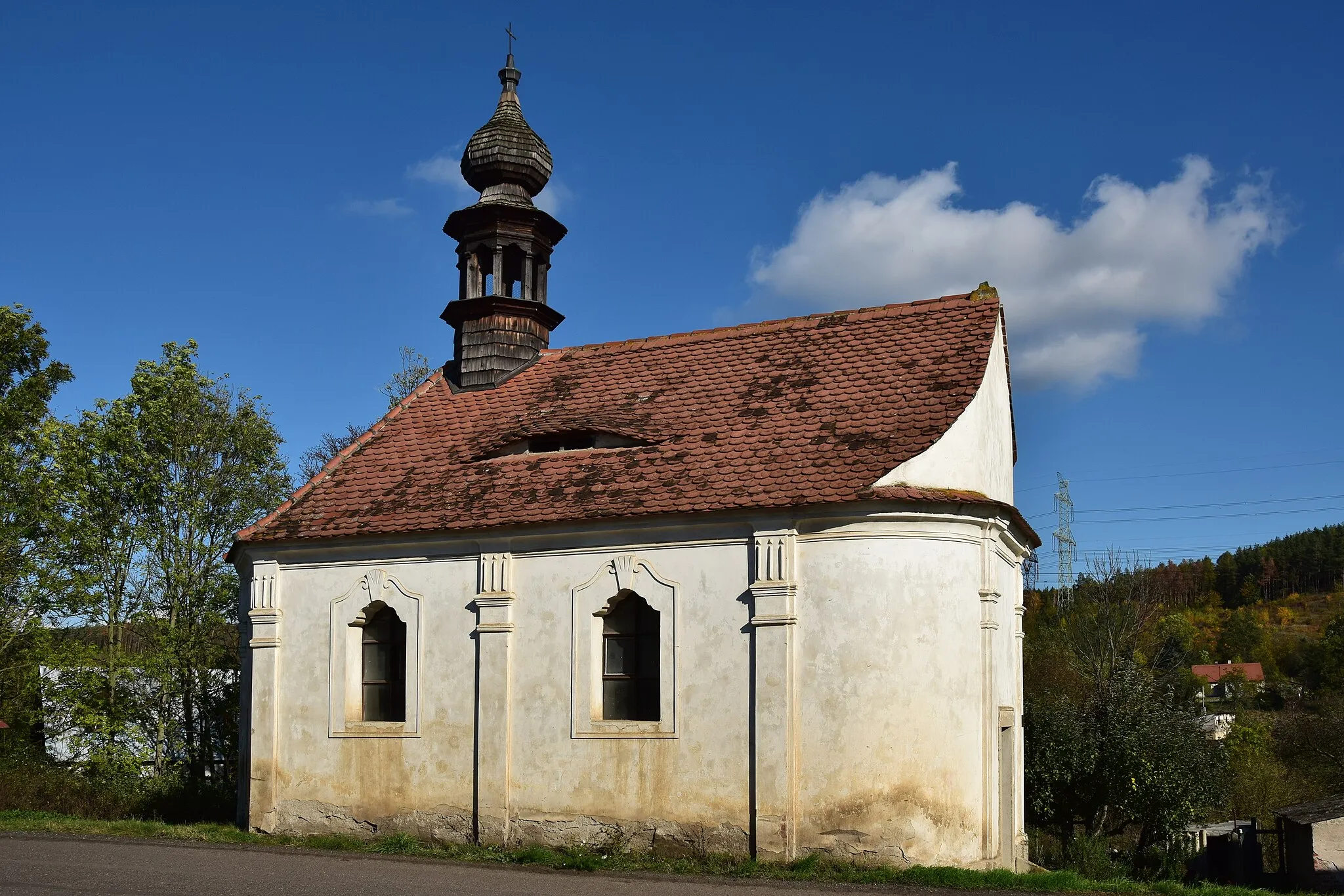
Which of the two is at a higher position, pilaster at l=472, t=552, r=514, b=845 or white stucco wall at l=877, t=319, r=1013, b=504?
white stucco wall at l=877, t=319, r=1013, b=504

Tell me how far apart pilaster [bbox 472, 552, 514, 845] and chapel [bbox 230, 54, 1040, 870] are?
0.12 feet

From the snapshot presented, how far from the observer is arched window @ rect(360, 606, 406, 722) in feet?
56.2

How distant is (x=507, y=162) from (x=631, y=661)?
1038cm

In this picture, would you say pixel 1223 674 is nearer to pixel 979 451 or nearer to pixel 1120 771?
pixel 1120 771

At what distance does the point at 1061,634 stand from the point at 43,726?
33602 mm

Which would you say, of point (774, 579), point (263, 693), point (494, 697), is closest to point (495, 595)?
point (494, 697)

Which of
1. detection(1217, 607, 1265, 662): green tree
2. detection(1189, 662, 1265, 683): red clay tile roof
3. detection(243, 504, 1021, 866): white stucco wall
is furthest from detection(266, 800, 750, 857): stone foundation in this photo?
detection(1217, 607, 1265, 662): green tree

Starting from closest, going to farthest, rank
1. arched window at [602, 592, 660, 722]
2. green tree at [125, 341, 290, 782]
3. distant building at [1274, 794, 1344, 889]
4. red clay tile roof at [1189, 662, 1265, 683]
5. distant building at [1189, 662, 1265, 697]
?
arched window at [602, 592, 660, 722] < distant building at [1274, 794, 1344, 889] < green tree at [125, 341, 290, 782] < distant building at [1189, 662, 1265, 697] < red clay tile roof at [1189, 662, 1265, 683]

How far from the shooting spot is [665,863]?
46.4ft

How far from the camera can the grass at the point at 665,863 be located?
42.1 feet

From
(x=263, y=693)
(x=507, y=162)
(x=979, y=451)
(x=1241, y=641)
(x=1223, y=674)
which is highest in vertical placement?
(x=507, y=162)

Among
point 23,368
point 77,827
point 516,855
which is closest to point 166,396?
point 23,368

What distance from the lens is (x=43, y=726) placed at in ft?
81.1

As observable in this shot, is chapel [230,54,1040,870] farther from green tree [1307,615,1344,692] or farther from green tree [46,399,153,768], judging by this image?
green tree [1307,615,1344,692]
